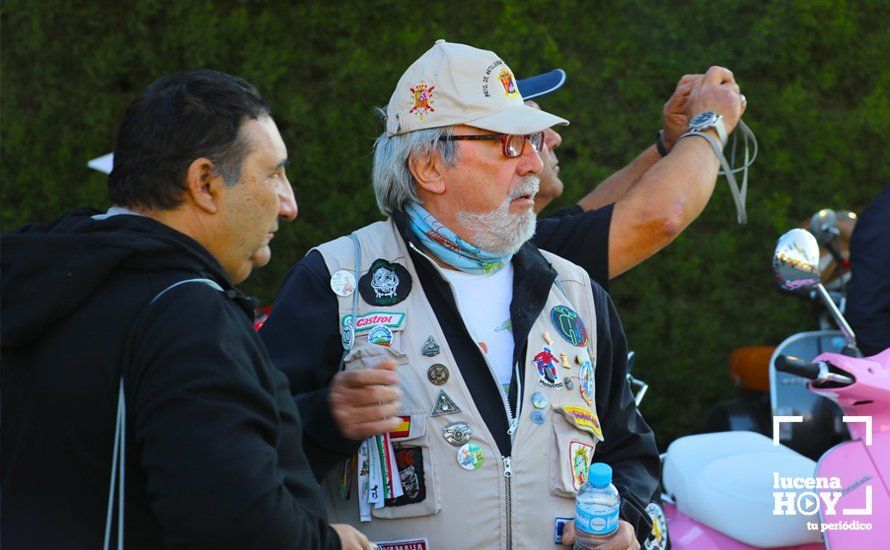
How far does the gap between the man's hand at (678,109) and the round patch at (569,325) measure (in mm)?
1030

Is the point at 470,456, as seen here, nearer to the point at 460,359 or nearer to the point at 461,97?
the point at 460,359

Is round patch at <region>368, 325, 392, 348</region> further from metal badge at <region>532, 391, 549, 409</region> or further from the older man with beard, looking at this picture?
metal badge at <region>532, 391, 549, 409</region>

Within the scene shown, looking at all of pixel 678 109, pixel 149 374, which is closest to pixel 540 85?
pixel 678 109

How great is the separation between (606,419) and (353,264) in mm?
760

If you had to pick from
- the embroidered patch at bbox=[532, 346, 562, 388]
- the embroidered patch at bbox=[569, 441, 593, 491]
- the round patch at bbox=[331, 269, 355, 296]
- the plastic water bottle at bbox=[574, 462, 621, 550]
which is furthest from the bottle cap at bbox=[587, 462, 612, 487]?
the round patch at bbox=[331, 269, 355, 296]

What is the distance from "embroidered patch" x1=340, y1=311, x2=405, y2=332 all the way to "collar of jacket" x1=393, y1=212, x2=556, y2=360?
0.13 meters

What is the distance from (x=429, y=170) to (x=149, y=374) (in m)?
1.20

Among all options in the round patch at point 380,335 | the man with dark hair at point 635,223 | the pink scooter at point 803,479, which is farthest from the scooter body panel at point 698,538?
the round patch at point 380,335

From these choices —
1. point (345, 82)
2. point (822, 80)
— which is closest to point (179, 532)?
point (345, 82)

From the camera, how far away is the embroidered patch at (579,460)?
2363 mm

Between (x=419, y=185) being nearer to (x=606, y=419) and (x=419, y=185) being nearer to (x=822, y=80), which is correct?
(x=606, y=419)

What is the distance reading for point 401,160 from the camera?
2.63 metres

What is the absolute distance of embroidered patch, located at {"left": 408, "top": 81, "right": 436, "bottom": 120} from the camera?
2566 mm

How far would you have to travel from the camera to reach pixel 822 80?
5531 millimetres
